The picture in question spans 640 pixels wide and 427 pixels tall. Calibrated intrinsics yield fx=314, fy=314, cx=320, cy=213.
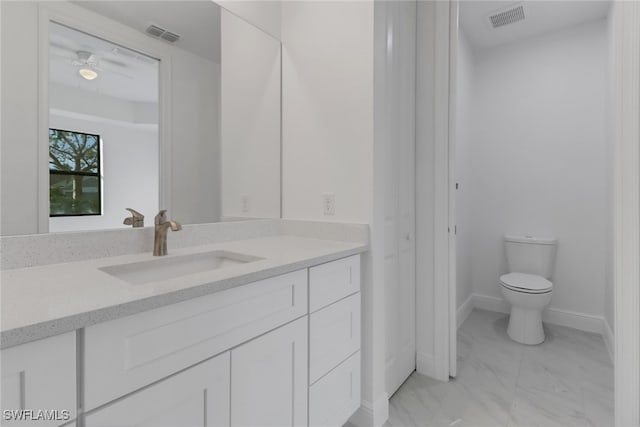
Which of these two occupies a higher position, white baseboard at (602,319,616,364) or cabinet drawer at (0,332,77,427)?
cabinet drawer at (0,332,77,427)

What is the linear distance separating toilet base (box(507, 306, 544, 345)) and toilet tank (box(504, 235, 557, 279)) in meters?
0.46

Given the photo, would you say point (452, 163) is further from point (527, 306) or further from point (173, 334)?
point (173, 334)

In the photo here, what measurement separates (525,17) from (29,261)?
11.1ft

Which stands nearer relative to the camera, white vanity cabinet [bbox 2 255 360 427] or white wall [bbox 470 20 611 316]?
white vanity cabinet [bbox 2 255 360 427]

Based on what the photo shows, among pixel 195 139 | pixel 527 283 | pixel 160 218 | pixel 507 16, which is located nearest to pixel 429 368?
pixel 527 283

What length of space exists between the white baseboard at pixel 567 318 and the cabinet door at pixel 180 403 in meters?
2.88

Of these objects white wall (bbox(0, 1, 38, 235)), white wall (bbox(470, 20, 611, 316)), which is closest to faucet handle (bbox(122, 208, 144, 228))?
white wall (bbox(0, 1, 38, 235))

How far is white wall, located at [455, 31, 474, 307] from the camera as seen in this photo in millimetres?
2631

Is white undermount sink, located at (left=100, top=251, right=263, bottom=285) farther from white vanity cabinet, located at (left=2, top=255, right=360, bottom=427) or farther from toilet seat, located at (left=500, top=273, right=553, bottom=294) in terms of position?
toilet seat, located at (left=500, top=273, right=553, bottom=294)

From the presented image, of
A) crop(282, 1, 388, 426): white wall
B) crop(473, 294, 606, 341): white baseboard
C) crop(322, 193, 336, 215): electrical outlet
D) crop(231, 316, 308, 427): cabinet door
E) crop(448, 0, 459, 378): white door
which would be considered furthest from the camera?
crop(473, 294, 606, 341): white baseboard

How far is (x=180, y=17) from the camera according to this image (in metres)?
1.37

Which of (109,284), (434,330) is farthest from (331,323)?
(434,330)

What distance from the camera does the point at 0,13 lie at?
3.01 feet

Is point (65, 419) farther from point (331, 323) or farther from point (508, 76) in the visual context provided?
point (508, 76)
